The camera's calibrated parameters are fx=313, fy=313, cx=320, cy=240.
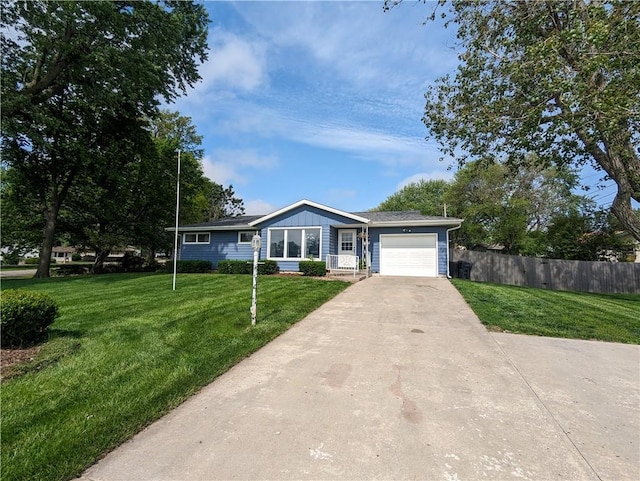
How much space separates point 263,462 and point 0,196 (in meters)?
26.9

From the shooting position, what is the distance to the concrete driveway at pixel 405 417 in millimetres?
2189

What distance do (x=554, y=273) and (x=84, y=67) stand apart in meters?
23.0

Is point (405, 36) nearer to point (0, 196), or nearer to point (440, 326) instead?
point (440, 326)

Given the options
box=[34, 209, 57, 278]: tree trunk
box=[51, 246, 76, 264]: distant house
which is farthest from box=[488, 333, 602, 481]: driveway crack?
box=[51, 246, 76, 264]: distant house

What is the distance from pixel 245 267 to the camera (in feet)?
48.5

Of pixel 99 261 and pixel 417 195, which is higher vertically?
pixel 417 195

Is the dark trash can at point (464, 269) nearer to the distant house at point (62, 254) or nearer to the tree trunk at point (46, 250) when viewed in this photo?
the tree trunk at point (46, 250)

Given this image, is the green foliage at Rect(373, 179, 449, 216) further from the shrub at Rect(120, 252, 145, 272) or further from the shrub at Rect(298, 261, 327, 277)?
the shrub at Rect(120, 252, 145, 272)

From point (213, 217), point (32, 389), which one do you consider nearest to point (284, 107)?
point (32, 389)

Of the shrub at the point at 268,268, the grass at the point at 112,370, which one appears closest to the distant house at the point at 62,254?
the shrub at the point at 268,268

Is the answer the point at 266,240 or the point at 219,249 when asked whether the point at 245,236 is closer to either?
the point at 266,240

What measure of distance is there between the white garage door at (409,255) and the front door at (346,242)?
53.4 inches

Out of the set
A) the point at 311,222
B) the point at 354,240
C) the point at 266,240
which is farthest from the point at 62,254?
the point at 354,240

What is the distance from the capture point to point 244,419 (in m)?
2.79
